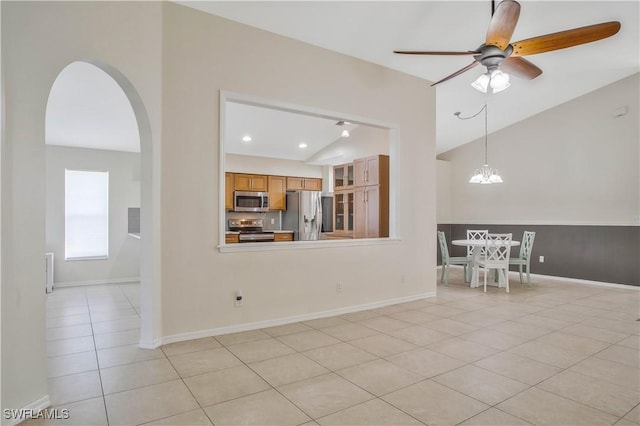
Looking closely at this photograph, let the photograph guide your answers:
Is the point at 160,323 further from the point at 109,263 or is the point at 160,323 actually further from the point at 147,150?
the point at 109,263

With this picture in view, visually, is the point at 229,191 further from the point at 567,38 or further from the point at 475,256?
the point at 567,38

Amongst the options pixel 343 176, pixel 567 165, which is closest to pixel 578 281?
pixel 567 165

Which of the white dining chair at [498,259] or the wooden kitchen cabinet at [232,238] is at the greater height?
the wooden kitchen cabinet at [232,238]

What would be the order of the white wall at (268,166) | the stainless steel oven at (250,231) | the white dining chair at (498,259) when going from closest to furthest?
the white dining chair at (498,259), the stainless steel oven at (250,231), the white wall at (268,166)

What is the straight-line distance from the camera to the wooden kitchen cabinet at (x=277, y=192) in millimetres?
7891

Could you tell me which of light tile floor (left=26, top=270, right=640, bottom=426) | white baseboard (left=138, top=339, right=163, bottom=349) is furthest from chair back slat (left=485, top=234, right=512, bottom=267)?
white baseboard (left=138, top=339, right=163, bottom=349)

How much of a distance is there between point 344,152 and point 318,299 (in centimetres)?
378

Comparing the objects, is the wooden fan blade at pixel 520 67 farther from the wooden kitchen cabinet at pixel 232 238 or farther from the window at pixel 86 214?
the window at pixel 86 214

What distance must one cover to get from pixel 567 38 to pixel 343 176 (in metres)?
3.98

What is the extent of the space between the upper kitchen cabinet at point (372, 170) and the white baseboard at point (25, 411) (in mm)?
4573

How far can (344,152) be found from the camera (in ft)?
24.0

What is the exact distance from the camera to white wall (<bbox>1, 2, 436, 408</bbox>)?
2143 millimetres

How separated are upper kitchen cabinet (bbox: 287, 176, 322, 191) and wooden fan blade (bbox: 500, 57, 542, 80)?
507 centimetres

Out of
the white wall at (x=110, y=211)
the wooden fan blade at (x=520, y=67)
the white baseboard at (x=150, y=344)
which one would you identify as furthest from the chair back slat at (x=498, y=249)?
the white wall at (x=110, y=211)
